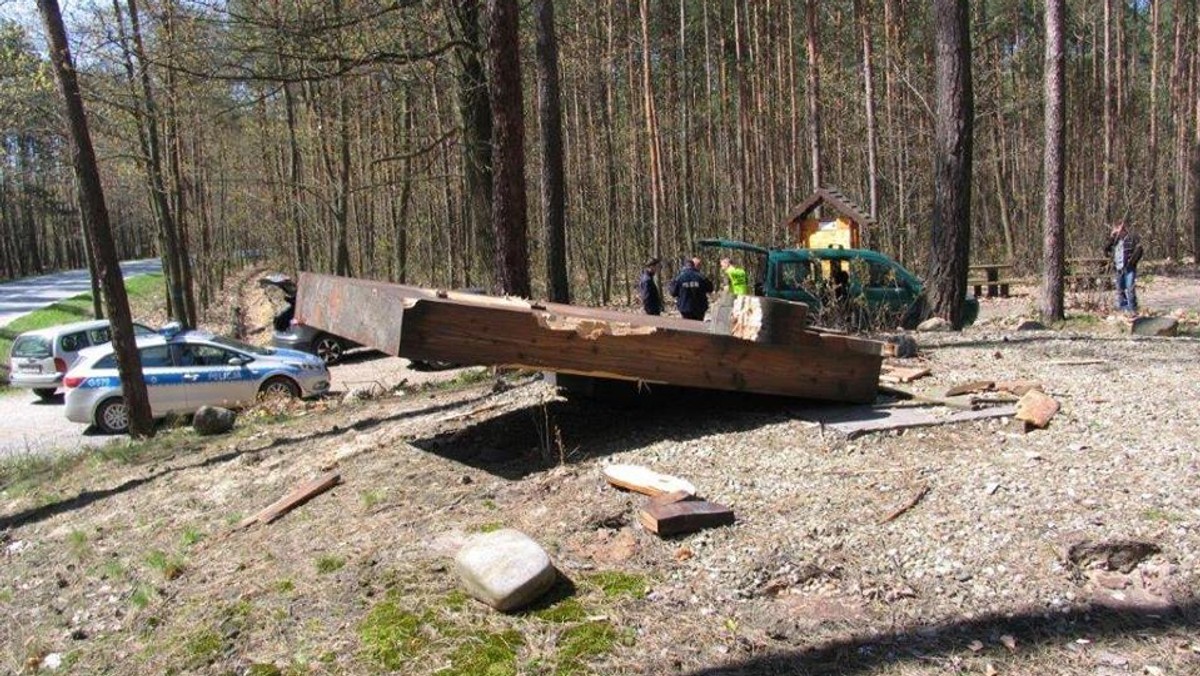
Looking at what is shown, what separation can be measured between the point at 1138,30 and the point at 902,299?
37.2m

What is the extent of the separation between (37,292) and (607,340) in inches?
2013

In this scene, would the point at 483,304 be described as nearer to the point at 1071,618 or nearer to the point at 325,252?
the point at 1071,618

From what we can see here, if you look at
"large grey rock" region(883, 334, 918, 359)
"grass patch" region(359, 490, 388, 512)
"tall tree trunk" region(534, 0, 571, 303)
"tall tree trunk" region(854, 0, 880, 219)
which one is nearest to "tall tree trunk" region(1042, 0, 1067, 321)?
"large grey rock" region(883, 334, 918, 359)

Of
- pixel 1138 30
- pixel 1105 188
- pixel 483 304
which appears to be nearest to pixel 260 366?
pixel 483 304

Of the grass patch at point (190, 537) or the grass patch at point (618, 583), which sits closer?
the grass patch at point (618, 583)

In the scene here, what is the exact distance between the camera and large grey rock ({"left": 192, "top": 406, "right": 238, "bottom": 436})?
35.8 ft

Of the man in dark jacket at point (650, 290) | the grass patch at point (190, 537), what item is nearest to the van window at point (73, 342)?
the man in dark jacket at point (650, 290)

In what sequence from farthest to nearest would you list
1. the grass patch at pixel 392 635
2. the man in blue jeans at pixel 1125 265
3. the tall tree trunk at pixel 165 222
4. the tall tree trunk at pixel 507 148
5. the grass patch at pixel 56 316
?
the grass patch at pixel 56 316
the tall tree trunk at pixel 165 222
the man in blue jeans at pixel 1125 265
the tall tree trunk at pixel 507 148
the grass patch at pixel 392 635

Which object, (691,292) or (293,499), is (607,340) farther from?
(691,292)

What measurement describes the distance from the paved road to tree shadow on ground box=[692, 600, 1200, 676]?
3270 cm

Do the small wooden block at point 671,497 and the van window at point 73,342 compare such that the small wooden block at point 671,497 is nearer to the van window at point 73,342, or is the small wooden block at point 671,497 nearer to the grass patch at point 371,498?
the grass patch at point 371,498

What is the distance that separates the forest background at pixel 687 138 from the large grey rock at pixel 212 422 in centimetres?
681

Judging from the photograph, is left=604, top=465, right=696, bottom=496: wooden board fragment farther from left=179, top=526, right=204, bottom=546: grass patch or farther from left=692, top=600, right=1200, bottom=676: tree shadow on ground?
left=179, top=526, right=204, bottom=546: grass patch

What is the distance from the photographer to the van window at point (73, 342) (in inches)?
747
